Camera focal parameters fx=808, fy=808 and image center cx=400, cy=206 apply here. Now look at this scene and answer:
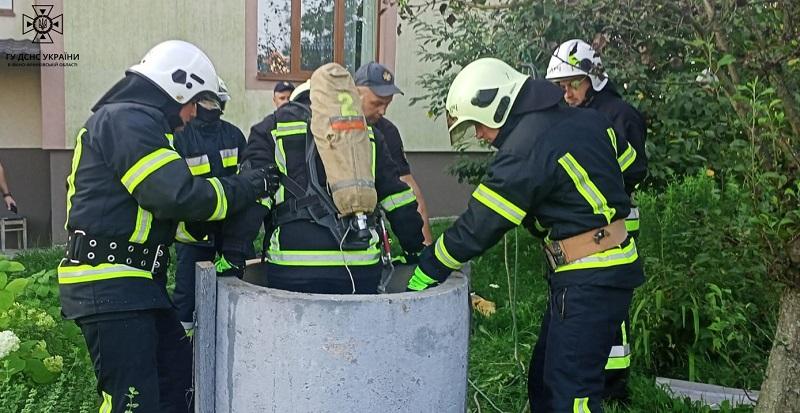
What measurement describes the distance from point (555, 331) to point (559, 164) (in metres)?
0.73

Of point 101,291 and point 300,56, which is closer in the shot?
point 101,291

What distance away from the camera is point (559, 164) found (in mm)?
3158

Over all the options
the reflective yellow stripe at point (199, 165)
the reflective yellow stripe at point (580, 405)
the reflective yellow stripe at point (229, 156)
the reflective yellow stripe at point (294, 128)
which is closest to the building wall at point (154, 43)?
the reflective yellow stripe at point (229, 156)

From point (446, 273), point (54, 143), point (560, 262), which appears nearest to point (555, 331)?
point (560, 262)

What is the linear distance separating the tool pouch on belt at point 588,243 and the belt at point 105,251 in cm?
168

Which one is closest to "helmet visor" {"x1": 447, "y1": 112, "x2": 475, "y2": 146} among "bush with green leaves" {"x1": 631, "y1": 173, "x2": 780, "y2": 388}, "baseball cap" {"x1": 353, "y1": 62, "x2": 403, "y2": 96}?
"baseball cap" {"x1": 353, "y1": 62, "x2": 403, "y2": 96}

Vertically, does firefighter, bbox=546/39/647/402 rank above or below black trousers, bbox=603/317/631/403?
above

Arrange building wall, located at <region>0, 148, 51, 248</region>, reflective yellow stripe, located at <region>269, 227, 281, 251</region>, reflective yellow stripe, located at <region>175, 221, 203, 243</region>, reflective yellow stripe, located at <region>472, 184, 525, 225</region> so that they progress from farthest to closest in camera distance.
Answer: building wall, located at <region>0, 148, 51, 248</region>
reflective yellow stripe, located at <region>175, 221, 203, 243</region>
reflective yellow stripe, located at <region>269, 227, 281, 251</region>
reflective yellow stripe, located at <region>472, 184, 525, 225</region>

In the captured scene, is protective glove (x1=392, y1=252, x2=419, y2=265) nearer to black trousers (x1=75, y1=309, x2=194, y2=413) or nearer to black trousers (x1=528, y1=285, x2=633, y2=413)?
black trousers (x1=528, y1=285, x2=633, y2=413)

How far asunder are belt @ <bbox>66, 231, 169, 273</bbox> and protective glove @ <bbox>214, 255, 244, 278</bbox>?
0.93 feet

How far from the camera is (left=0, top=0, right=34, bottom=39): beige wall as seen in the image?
8.53 m

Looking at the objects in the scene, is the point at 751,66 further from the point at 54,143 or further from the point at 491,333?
the point at 54,143

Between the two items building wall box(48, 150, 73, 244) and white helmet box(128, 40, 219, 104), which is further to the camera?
building wall box(48, 150, 73, 244)

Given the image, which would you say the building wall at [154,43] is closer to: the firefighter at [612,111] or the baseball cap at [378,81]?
the baseball cap at [378,81]
